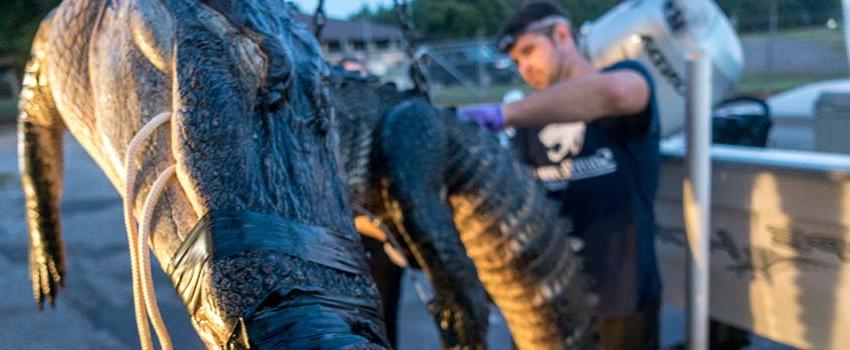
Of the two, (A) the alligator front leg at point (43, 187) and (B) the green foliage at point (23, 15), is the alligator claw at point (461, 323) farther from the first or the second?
(B) the green foliage at point (23, 15)

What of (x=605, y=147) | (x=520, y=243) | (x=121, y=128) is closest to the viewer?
(x=121, y=128)

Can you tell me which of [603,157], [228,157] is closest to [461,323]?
[228,157]

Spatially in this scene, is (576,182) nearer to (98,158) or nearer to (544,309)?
(544,309)

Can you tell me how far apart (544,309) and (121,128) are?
1.38 metres

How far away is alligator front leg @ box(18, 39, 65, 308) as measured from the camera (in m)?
1.61

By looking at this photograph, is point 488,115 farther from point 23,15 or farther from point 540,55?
point 23,15

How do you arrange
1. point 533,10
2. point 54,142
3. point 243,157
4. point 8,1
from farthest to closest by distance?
point 533,10
point 8,1
point 54,142
point 243,157

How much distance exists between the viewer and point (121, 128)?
1.11 m

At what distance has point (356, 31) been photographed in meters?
23.6

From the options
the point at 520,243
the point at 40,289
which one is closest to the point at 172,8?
the point at 40,289

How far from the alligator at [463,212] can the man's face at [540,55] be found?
60cm

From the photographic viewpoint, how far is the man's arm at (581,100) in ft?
7.82

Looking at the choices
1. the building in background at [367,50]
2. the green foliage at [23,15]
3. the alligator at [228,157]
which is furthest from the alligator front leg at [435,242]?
the building in background at [367,50]

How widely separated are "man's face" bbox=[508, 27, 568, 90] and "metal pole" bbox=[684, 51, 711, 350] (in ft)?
2.03
